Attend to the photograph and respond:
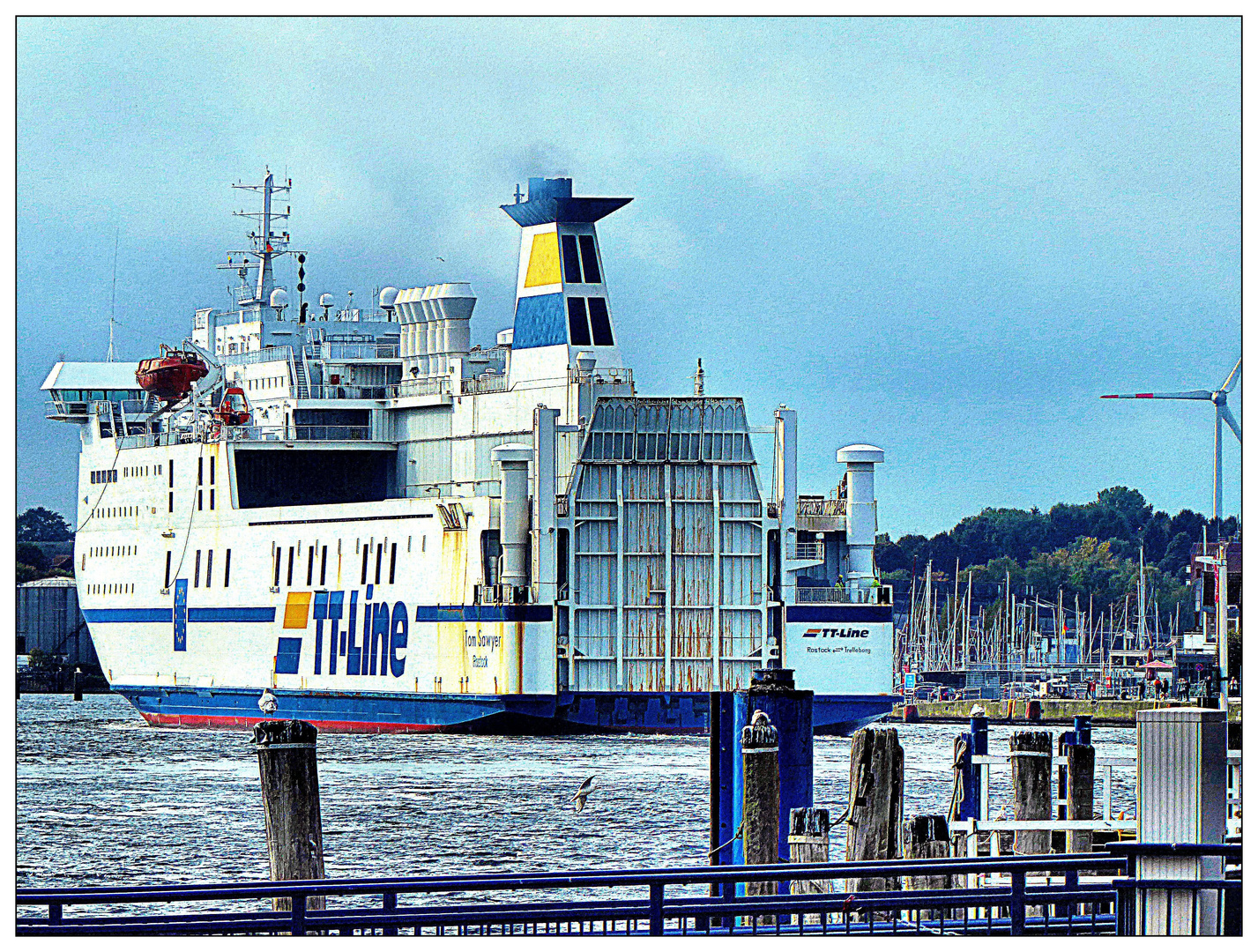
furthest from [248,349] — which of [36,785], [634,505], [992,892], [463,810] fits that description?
[992,892]

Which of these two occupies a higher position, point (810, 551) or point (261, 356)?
point (261, 356)

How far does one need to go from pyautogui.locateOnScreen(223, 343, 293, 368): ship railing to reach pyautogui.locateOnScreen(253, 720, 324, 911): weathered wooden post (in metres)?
47.8

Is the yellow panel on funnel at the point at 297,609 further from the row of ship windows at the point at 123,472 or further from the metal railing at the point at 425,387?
the metal railing at the point at 425,387

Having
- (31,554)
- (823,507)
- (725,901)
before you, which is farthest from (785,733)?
(31,554)

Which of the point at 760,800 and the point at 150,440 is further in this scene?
the point at 150,440

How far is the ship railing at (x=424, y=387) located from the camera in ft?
202

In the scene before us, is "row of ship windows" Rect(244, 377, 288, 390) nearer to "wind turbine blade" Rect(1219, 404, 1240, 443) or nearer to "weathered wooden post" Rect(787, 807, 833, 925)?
"wind turbine blade" Rect(1219, 404, 1240, 443)

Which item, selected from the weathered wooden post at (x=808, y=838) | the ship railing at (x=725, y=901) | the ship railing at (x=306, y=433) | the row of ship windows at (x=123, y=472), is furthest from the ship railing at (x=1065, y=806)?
the row of ship windows at (x=123, y=472)

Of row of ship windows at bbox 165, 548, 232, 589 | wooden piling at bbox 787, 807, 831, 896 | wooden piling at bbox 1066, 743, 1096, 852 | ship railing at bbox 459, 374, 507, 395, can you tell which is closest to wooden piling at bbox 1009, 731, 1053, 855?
wooden piling at bbox 1066, 743, 1096, 852

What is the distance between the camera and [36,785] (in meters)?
45.6

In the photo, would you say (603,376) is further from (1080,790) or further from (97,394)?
(1080,790)

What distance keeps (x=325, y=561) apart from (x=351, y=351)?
33.8 ft

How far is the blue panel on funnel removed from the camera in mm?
59400

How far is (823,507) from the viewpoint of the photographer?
55.2 metres
